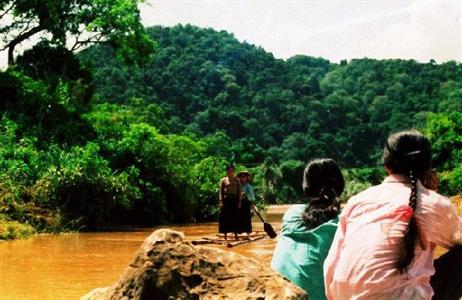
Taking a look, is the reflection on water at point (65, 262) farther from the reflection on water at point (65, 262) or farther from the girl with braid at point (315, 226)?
the girl with braid at point (315, 226)

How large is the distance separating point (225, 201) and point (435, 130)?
102 ft

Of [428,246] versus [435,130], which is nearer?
[428,246]

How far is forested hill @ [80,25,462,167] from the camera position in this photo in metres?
72.4

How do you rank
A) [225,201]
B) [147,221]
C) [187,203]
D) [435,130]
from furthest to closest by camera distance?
[435,130] → [187,203] → [147,221] → [225,201]

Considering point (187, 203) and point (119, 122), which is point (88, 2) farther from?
point (187, 203)

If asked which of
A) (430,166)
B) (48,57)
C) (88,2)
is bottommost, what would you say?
(430,166)

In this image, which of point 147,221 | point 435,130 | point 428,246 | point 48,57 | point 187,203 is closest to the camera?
point 428,246

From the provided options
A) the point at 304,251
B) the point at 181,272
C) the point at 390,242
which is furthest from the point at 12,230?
the point at 390,242

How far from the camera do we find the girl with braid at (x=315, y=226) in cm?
358

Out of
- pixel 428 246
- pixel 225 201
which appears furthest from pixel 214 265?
pixel 225 201

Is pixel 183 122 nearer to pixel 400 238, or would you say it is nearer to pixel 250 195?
pixel 250 195

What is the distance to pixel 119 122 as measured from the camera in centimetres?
2427

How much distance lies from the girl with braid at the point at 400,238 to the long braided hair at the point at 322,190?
61 centimetres

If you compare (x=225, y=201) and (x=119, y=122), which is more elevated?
(x=119, y=122)
